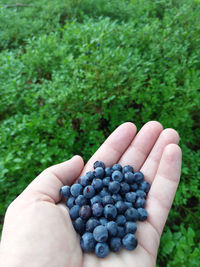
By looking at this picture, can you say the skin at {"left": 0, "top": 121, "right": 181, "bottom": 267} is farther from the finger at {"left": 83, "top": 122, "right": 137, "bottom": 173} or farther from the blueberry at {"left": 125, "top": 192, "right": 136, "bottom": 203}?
the blueberry at {"left": 125, "top": 192, "right": 136, "bottom": 203}

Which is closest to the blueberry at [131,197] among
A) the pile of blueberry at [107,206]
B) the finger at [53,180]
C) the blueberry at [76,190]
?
the pile of blueberry at [107,206]

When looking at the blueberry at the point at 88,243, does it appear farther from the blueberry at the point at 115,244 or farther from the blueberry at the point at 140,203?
the blueberry at the point at 140,203

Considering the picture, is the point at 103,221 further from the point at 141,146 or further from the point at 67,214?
the point at 141,146

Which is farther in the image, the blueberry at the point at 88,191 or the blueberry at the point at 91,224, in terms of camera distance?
the blueberry at the point at 88,191

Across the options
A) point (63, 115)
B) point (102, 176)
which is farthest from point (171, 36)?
point (102, 176)

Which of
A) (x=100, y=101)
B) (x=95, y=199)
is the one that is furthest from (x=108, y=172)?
(x=100, y=101)

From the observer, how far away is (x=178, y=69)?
10.3 feet

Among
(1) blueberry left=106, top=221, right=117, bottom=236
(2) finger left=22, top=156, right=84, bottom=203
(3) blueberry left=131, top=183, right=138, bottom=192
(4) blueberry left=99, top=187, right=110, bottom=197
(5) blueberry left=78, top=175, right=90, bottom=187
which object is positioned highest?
(2) finger left=22, top=156, right=84, bottom=203

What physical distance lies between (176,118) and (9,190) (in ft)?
7.38

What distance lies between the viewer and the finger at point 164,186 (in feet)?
6.35

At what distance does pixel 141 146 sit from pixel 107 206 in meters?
0.90

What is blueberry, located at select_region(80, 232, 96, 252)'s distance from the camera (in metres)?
1.62

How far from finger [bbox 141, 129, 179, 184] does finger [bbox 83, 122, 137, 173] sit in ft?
0.99

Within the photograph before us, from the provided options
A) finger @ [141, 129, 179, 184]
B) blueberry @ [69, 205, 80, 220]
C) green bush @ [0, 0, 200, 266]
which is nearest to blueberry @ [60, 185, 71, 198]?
blueberry @ [69, 205, 80, 220]
